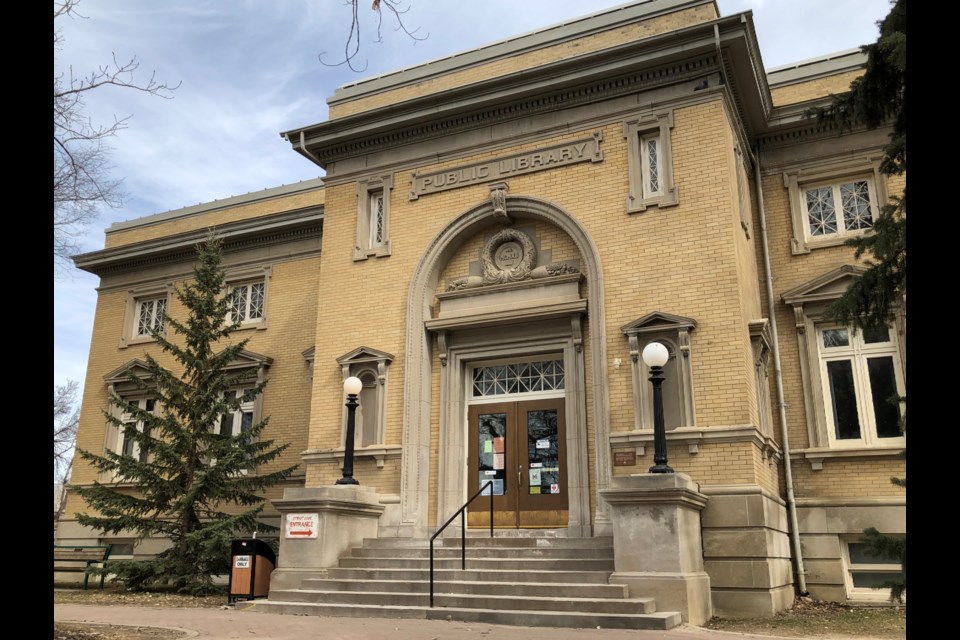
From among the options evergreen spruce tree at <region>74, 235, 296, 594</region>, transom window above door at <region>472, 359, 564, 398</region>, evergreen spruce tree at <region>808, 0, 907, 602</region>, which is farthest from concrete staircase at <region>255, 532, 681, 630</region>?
evergreen spruce tree at <region>74, 235, 296, 594</region>

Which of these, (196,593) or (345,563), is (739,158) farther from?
(196,593)

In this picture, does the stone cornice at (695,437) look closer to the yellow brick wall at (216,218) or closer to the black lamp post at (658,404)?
the black lamp post at (658,404)

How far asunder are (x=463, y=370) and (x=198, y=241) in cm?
1110

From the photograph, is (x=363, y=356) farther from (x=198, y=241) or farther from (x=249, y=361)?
(x=198, y=241)

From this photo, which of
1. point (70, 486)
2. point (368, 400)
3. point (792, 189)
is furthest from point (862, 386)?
point (70, 486)

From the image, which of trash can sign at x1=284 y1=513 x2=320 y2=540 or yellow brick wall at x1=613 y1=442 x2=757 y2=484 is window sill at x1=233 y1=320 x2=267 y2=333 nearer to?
trash can sign at x1=284 y1=513 x2=320 y2=540

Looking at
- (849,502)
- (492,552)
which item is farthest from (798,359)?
(492,552)

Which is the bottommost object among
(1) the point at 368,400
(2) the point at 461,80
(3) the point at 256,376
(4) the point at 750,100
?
(1) the point at 368,400

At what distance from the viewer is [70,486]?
2092 centimetres

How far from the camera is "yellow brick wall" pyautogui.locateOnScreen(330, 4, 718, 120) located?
51.0 ft

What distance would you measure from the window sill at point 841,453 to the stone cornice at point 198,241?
13.6m

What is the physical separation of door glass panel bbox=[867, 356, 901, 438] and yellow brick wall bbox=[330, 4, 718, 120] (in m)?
7.47

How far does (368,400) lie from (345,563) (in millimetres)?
3730

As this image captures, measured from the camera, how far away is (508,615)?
34.9 ft
